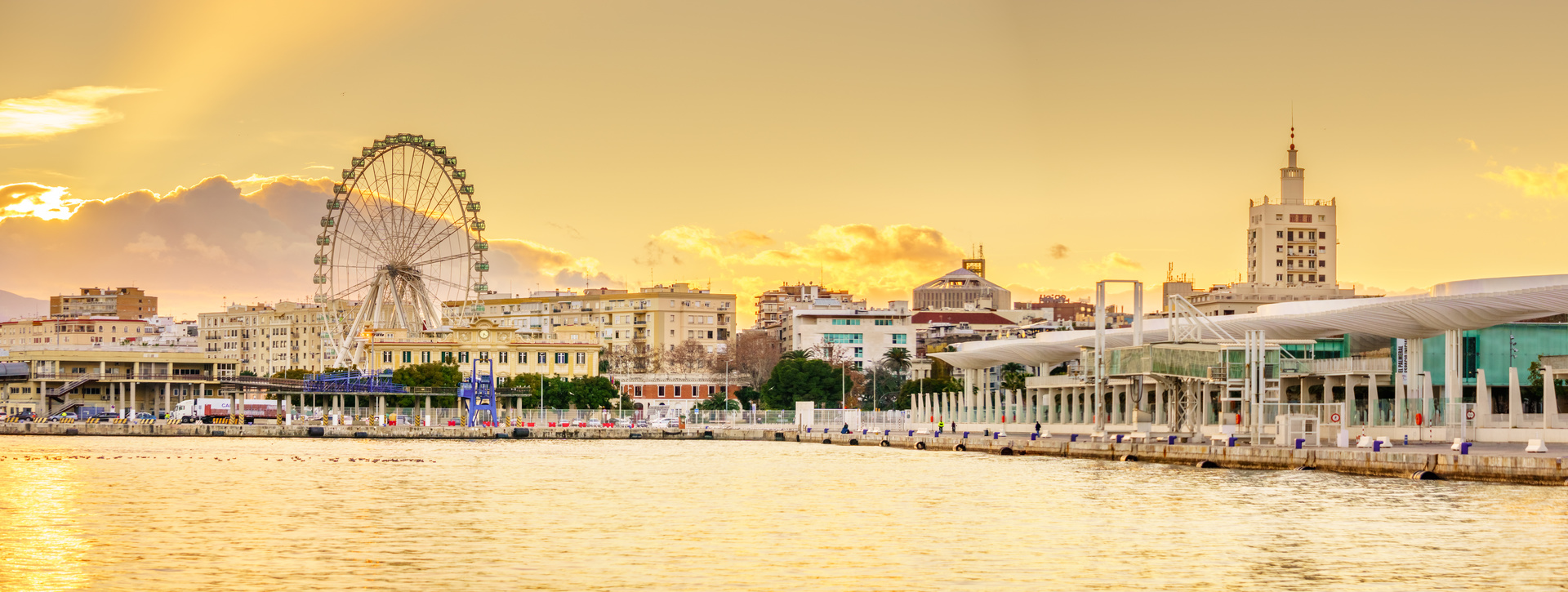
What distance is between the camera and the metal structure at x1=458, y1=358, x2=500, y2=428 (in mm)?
125688

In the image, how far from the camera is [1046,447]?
83.1 meters

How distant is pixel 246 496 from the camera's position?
5275 centimetres

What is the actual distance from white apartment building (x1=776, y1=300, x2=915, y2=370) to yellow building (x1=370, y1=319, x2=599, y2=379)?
45.6 meters

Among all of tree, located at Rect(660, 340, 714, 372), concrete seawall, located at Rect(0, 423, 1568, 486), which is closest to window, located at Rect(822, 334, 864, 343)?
tree, located at Rect(660, 340, 714, 372)

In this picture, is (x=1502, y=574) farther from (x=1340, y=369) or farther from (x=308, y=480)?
(x=1340, y=369)

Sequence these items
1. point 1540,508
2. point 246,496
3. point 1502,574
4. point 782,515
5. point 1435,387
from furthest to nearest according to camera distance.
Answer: point 1435,387 → point 246,496 → point 782,515 → point 1540,508 → point 1502,574

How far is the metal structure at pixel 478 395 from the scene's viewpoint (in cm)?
12569

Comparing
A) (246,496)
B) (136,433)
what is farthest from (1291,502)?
(136,433)

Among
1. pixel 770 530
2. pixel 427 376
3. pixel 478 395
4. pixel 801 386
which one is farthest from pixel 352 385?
pixel 770 530

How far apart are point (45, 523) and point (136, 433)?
83.4 m

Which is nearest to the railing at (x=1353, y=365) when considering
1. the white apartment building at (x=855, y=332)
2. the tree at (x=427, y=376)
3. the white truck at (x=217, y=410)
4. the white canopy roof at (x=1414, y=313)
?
the white canopy roof at (x=1414, y=313)

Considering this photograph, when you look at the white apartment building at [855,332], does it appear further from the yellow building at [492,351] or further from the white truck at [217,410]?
the white truck at [217,410]

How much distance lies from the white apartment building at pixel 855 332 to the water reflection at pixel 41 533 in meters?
130

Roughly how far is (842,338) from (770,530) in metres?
151
